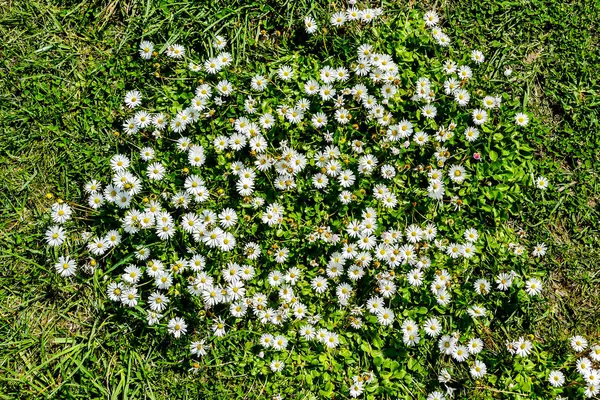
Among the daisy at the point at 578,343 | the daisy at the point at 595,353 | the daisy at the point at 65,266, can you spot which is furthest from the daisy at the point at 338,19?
the daisy at the point at 595,353

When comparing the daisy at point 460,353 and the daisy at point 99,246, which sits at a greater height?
the daisy at point 99,246

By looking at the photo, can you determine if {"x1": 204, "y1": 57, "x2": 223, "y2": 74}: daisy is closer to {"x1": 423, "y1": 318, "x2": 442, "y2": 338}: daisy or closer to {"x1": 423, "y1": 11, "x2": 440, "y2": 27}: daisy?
{"x1": 423, "y1": 11, "x2": 440, "y2": 27}: daisy

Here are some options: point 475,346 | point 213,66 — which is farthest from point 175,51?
point 475,346

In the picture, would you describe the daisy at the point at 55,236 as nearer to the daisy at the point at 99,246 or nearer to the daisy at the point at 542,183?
the daisy at the point at 99,246

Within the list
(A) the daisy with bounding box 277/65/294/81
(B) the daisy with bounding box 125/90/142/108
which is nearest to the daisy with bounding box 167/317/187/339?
(B) the daisy with bounding box 125/90/142/108

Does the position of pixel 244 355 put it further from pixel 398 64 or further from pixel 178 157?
pixel 398 64

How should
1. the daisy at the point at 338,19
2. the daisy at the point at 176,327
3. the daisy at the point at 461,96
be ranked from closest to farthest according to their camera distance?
the daisy at the point at 176,327
the daisy at the point at 461,96
the daisy at the point at 338,19

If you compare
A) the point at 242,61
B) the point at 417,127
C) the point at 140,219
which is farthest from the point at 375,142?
the point at 140,219
